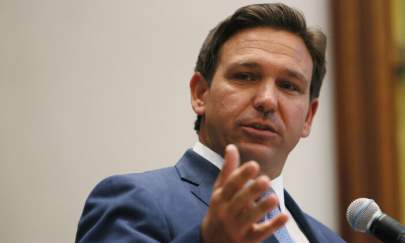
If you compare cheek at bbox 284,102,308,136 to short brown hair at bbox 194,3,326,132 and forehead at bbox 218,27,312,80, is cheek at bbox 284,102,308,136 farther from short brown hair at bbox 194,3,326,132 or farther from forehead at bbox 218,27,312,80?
short brown hair at bbox 194,3,326,132

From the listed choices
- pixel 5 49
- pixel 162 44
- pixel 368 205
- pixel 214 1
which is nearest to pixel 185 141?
pixel 162 44

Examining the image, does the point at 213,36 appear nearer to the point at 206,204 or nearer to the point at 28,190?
the point at 206,204

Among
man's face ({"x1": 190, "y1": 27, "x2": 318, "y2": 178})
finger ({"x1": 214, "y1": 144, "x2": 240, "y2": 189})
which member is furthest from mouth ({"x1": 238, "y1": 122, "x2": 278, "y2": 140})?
finger ({"x1": 214, "y1": 144, "x2": 240, "y2": 189})

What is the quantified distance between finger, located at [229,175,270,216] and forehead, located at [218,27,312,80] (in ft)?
2.69

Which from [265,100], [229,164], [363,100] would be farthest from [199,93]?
[363,100]

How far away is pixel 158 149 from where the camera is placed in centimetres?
258

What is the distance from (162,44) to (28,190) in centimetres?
85

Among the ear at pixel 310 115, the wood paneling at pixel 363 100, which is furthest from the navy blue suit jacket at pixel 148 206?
the wood paneling at pixel 363 100

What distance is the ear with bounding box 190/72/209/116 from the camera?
1949 millimetres

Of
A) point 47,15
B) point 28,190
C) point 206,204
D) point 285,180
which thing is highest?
point 47,15

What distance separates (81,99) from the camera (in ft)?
8.23

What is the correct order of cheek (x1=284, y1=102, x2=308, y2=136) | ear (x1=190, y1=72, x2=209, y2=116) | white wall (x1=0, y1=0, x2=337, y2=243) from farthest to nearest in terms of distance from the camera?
white wall (x1=0, y1=0, x2=337, y2=243)
ear (x1=190, y1=72, x2=209, y2=116)
cheek (x1=284, y1=102, x2=308, y2=136)

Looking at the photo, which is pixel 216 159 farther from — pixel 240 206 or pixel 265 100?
pixel 240 206

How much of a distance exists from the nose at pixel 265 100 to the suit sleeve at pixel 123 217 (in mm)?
418
